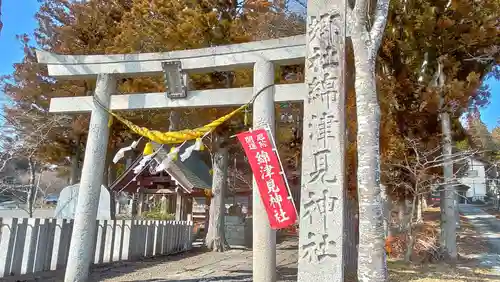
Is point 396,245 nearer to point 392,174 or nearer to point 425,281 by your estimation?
point 392,174

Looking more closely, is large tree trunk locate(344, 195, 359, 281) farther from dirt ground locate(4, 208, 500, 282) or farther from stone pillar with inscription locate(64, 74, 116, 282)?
stone pillar with inscription locate(64, 74, 116, 282)

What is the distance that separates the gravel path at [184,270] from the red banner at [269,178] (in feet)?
8.09

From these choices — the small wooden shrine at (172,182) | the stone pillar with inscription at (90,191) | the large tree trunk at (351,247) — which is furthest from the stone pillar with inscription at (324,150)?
the small wooden shrine at (172,182)

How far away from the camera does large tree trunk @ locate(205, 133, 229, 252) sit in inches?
508

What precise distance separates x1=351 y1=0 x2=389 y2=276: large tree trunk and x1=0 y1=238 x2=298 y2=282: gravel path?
114 inches

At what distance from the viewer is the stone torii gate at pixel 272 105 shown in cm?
464

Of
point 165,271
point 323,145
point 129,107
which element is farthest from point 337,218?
point 165,271

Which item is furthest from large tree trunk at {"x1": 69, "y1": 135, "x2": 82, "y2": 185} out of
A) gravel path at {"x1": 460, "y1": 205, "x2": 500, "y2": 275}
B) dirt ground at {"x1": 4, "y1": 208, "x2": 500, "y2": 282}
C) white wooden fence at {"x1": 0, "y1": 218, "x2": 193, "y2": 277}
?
gravel path at {"x1": 460, "y1": 205, "x2": 500, "y2": 275}

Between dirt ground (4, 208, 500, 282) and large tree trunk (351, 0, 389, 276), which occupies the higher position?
large tree trunk (351, 0, 389, 276)

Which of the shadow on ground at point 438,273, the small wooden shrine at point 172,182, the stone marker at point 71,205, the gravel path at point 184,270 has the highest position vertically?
the small wooden shrine at point 172,182

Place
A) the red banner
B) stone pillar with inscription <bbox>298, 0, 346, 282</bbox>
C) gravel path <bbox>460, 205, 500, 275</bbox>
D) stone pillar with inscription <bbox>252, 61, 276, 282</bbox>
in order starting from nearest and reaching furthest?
1. stone pillar with inscription <bbox>298, 0, 346, 282</bbox>
2. the red banner
3. stone pillar with inscription <bbox>252, 61, 276, 282</bbox>
4. gravel path <bbox>460, 205, 500, 275</bbox>

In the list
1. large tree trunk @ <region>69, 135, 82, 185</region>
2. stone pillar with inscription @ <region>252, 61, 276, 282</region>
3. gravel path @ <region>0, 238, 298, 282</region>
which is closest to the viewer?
stone pillar with inscription @ <region>252, 61, 276, 282</region>

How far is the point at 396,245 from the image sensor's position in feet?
39.0

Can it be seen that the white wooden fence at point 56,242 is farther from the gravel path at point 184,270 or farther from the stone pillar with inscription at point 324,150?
the stone pillar with inscription at point 324,150
